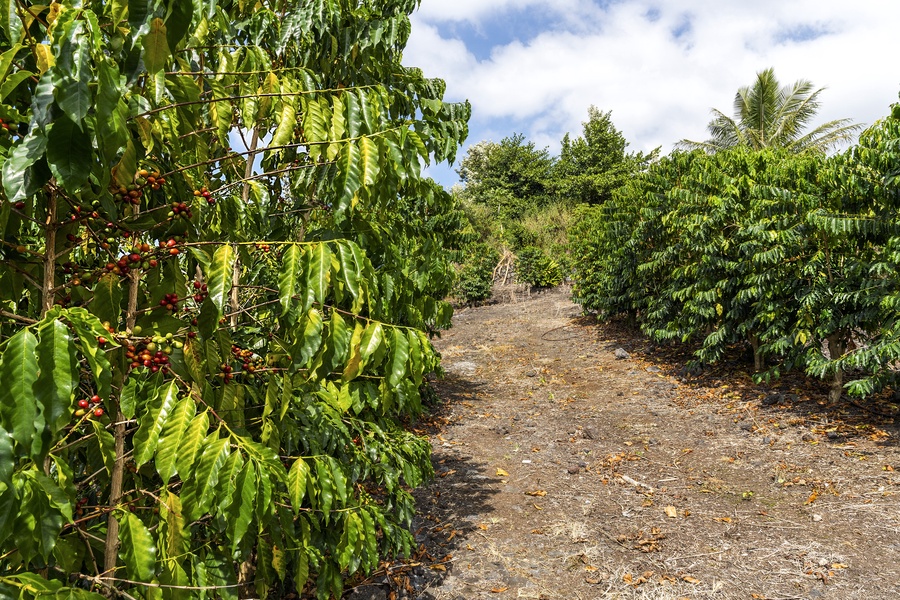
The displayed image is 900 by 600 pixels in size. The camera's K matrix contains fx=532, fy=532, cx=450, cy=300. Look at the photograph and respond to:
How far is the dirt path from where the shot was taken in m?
4.01

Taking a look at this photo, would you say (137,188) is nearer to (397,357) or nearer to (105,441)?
(105,441)

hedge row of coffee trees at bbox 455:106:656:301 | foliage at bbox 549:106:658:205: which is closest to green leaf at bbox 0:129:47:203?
hedge row of coffee trees at bbox 455:106:656:301

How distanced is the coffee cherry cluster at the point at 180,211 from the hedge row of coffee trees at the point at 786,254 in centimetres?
639

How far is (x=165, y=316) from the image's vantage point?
193 centimetres

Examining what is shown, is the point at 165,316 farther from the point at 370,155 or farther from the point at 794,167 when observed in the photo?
the point at 794,167

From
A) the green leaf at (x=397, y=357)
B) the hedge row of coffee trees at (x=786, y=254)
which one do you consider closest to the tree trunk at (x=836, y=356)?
the hedge row of coffee trees at (x=786, y=254)

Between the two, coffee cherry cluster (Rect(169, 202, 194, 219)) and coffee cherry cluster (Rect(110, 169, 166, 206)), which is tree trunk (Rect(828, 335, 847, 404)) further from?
coffee cherry cluster (Rect(110, 169, 166, 206))

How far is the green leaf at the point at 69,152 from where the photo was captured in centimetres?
117

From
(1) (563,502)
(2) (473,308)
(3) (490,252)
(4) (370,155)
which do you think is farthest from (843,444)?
(3) (490,252)

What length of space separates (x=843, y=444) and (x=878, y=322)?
1.52m

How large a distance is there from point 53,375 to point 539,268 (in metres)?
21.2

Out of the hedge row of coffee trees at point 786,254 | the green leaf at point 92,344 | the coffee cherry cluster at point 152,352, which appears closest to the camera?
the green leaf at point 92,344

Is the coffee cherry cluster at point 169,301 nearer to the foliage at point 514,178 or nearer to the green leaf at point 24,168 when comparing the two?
the green leaf at point 24,168

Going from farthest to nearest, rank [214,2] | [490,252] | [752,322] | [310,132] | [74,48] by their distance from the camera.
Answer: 1. [490,252]
2. [752,322]
3. [310,132]
4. [214,2]
5. [74,48]
